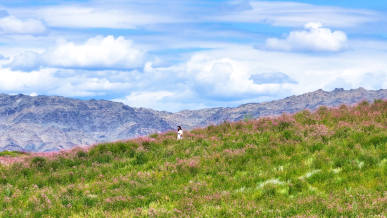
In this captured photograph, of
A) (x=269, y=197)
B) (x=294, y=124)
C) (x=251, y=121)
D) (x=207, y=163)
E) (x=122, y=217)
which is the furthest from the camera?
(x=251, y=121)

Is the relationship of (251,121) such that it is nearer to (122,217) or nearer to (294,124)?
(294,124)

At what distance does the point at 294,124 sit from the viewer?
20.2m

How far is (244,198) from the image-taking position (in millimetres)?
11781

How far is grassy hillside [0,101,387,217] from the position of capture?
1131 cm

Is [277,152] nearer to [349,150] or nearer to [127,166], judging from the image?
[349,150]

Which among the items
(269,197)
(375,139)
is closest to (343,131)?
(375,139)

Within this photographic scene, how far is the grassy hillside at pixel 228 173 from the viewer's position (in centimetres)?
1131

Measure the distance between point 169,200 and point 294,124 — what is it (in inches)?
383

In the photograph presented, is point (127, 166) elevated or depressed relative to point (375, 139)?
depressed

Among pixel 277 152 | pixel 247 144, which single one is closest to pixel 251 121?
pixel 247 144

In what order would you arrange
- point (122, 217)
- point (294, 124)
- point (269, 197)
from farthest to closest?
1. point (294, 124)
2. point (269, 197)
3. point (122, 217)

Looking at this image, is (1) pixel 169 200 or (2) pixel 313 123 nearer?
(1) pixel 169 200

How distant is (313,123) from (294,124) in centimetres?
100

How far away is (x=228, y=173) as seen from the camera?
14.8 meters
